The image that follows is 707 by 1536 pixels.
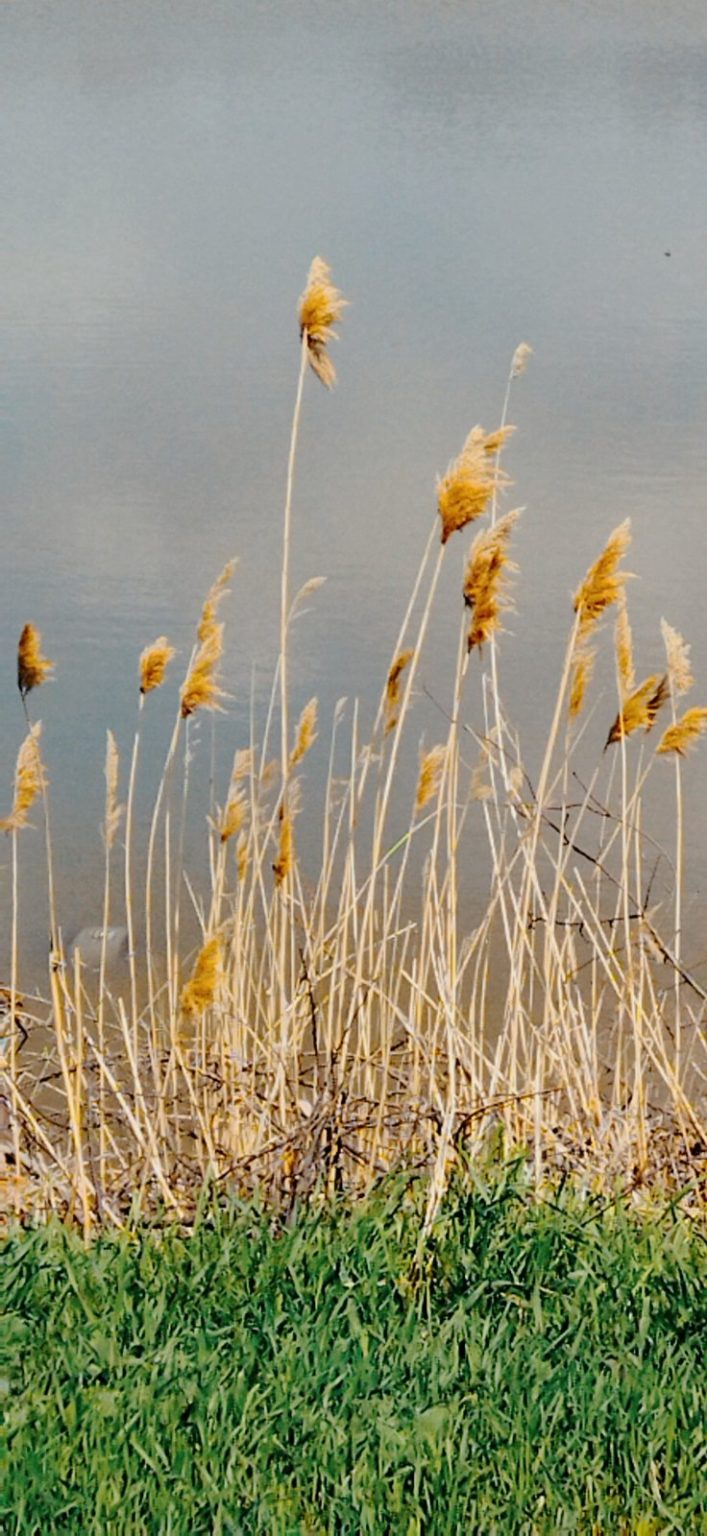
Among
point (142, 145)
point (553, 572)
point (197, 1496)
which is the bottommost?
point (197, 1496)

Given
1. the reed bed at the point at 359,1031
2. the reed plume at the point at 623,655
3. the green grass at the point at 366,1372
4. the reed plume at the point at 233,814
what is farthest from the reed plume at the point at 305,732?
the green grass at the point at 366,1372

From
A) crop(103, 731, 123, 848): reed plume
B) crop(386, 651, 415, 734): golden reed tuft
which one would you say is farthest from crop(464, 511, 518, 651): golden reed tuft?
crop(103, 731, 123, 848): reed plume

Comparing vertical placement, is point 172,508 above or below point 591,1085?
above

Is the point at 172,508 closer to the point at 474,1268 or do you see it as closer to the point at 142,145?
the point at 474,1268

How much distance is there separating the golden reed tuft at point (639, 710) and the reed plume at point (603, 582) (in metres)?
0.15

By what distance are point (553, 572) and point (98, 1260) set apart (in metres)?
4.19

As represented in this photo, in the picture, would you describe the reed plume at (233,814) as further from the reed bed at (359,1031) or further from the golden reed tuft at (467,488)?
the golden reed tuft at (467,488)

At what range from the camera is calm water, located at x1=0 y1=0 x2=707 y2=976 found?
589cm

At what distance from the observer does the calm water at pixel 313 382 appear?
232 inches

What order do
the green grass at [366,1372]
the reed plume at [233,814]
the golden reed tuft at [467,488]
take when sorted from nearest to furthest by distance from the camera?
the green grass at [366,1372] < the golden reed tuft at [467,488] < the reed plume at [233,814]

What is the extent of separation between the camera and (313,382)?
836 cm

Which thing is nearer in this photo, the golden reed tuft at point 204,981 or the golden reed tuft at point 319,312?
the golden reed tuft at point 204,981

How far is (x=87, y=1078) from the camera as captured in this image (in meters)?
3.36

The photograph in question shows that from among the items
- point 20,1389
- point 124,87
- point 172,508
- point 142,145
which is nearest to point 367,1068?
point 20,1389
